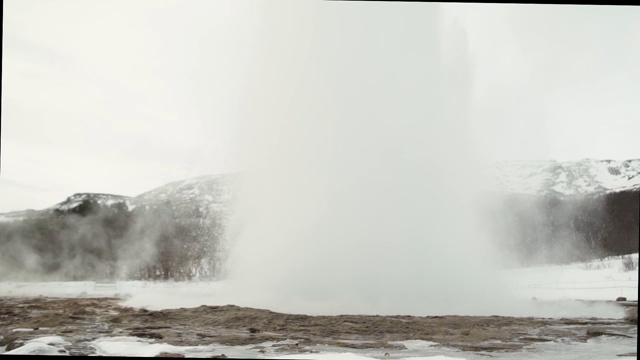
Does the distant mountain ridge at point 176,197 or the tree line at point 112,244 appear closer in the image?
the tree line at point 112,244

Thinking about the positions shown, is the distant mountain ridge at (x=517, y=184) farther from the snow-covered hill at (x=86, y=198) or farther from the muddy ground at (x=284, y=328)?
the muddy ground at (x=284, y=328)

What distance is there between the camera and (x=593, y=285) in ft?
51.1

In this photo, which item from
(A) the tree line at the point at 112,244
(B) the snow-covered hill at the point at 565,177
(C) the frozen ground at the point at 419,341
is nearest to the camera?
(C) the frozen ground at the point at 419,341

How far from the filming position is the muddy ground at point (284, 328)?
12.2 meters

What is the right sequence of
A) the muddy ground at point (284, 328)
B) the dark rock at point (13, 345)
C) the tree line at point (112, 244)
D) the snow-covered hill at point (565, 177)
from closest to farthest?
the dark rock at point (13, 345) → the muddy ground at point (284, 328) → the tree line at point (112, 244) → the snow-covered hill at point (565, 177)

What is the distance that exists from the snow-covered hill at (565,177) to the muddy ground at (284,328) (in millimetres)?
4954

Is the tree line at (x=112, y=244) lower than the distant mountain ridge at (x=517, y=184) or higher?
lower

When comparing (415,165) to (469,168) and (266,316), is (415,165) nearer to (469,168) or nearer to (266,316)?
(469,168)

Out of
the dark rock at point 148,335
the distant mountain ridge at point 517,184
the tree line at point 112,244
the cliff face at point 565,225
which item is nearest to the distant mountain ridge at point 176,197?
the distant mountain ridge at point 517,184

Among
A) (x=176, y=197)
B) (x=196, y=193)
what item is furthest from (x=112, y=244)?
(x=196, y=193)

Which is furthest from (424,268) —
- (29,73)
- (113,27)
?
(29,73)

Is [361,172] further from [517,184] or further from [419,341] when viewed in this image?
[517,184]

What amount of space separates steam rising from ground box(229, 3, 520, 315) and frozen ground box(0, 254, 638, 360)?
1.21m

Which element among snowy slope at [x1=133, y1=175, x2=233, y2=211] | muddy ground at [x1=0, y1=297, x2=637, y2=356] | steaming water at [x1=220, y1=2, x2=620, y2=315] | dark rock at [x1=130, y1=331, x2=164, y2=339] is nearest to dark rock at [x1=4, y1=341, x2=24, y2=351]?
muddy ground at [x1=0, y1=297, x2=637, y2=356]
